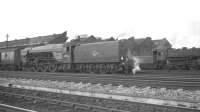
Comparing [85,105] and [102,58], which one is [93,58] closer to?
[102,58]

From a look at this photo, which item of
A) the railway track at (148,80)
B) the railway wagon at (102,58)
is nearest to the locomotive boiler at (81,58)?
the railway wagon at (102,58)

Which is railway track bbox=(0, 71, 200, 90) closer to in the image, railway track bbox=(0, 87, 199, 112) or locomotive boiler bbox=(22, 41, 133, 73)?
railway track bbox=(0, 87, 199, 112)

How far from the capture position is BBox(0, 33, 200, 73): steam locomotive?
1978cm

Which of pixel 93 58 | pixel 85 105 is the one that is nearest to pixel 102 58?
pixel 93 58

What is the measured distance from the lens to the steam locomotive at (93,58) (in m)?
19.8

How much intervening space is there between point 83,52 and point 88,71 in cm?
204

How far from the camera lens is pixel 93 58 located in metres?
21.4

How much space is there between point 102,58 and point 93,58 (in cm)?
119

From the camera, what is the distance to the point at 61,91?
10.5 meters

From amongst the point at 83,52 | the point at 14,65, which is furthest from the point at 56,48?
the point at 14,65

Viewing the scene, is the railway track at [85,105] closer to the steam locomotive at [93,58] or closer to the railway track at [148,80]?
the railway track at [148,80]

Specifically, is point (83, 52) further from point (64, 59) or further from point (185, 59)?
point (185, 59)

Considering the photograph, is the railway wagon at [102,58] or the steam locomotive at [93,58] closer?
the railway wagon at [102,58]

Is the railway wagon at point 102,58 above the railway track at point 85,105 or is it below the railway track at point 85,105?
above
